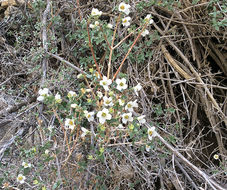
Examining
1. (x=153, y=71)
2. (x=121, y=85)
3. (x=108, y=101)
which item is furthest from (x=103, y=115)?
(x=153, y=71)

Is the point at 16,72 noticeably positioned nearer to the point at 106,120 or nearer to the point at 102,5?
the point at 102,5

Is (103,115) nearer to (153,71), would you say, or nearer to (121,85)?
(121,85)

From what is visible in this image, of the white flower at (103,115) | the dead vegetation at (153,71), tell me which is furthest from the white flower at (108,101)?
the dead vegetation at (153,71)

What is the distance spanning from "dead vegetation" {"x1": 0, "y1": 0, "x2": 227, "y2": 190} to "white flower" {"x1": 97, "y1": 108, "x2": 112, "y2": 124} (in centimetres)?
40

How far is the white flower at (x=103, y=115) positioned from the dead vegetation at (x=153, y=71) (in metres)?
0.40

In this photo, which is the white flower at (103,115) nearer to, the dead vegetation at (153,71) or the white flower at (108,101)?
the white flower at (108,101)

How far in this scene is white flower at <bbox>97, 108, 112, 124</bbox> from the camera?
110 centimetres

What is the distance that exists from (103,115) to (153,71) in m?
0.83

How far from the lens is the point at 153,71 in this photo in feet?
5.98

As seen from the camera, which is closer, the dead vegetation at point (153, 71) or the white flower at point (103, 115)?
the white flower at point (103, 115)

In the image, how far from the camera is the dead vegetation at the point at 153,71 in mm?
1545

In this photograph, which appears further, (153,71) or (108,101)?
(153,71)

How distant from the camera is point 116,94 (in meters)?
1.25

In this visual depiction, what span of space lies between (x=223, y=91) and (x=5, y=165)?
1.58 metres
